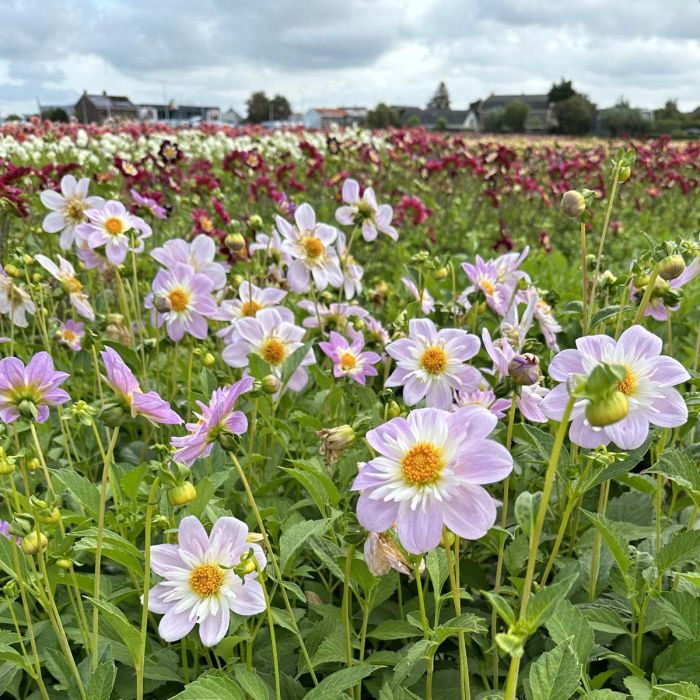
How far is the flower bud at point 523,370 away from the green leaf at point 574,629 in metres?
0.34

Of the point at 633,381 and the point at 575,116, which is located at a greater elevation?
the point at 575,116

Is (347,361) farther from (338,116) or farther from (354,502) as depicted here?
(338,116)

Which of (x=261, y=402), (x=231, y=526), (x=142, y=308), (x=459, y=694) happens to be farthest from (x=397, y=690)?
(x=142, y=308)

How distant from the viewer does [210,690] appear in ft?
2.78

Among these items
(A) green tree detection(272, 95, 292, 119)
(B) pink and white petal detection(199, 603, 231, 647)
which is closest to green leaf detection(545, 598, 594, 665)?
(B) pink and white petal detection(199, 603, 231, 647)

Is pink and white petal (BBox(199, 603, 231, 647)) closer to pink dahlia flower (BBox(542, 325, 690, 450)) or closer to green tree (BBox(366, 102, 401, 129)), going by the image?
pink dahlia flower (BBox(542, 325, 690, 450))

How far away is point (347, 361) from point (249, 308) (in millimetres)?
359

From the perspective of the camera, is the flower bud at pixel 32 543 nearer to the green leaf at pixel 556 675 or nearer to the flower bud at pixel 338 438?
the flower bud at pixel 338 438

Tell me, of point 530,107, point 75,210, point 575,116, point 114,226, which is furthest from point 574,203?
point 530,107

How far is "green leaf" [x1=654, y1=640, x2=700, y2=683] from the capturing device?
104cm

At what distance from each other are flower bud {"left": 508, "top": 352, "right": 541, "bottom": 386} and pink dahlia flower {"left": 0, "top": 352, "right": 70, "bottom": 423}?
2.29 feet

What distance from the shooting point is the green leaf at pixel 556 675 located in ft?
2.81

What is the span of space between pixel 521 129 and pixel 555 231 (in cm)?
4516

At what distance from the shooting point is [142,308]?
3.02 meters
